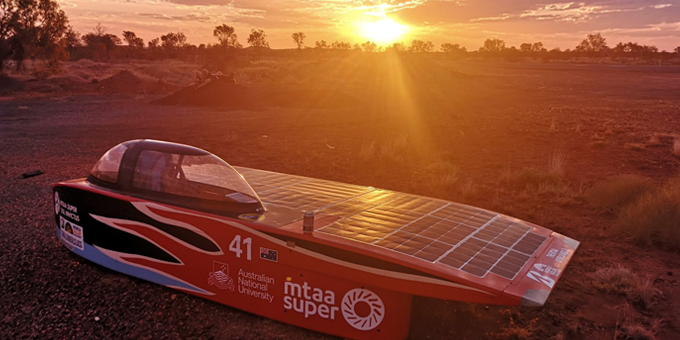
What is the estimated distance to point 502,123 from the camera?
18422 millimetres

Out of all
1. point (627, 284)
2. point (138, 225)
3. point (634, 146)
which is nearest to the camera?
point (138, 225)

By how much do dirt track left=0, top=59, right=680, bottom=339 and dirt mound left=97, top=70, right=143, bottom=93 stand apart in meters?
2.29

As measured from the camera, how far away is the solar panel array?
3.88 metres

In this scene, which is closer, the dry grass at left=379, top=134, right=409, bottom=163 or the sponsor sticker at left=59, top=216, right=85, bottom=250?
the sponsor sticker at left=59, top=216, right=85, bottom=250

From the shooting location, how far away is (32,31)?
1161 inches

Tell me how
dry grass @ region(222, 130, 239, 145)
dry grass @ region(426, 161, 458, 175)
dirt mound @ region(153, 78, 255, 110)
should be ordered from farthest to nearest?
dirt mound @ region(153, 78, 255, 110), dry grass @ region(222, 130, 239, 145), dry grass @ region(426, 161, 458, 175)

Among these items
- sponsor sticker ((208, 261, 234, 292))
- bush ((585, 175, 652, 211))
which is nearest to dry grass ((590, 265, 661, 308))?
bush ((585, 175, 652, 211))

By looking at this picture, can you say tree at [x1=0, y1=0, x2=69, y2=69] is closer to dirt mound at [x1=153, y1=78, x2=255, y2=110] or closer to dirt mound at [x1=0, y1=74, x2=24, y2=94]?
dirt mound at [x1=0, y1=74, x2=24, y2=94]

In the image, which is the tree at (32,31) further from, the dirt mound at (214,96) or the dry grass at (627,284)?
the dry grass at (627,284)

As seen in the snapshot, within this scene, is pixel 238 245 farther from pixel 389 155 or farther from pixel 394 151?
pixel 394 151

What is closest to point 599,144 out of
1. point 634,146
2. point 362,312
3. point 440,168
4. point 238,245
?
point 634,146

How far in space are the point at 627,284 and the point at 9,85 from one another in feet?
106

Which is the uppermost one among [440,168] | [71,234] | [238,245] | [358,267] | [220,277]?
[358,267]

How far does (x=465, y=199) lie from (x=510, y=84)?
3470 cm
